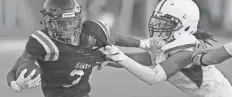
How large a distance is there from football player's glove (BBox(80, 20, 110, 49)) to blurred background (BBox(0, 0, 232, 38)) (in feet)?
8.64

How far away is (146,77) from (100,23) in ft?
1.31

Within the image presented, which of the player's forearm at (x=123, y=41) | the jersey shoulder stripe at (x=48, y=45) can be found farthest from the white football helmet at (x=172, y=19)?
the jersey shoulder stripe at (x=48, y=45)

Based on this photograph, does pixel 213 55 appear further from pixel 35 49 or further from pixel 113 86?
pixel 113 86

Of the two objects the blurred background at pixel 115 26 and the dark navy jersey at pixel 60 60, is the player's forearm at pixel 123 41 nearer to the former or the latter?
the dark navy jersey at pixel 60 60

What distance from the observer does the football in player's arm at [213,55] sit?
235 centimetres

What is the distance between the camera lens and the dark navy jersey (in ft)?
8.36

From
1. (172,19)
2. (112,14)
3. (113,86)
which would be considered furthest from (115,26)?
(172,19)

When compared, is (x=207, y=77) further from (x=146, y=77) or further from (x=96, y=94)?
(x=96, y=94)

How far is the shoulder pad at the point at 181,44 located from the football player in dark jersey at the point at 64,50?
29 centimetres

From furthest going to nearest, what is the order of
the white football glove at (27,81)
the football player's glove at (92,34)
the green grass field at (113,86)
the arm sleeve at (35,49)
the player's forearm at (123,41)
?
the green grass field at (113,86)
the player's forearm at (123,41)
the football player's glove at (92,34)
the arm sleeve at (35,49)
the white football glove at (27,81)

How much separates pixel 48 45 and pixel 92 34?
0.22 meters

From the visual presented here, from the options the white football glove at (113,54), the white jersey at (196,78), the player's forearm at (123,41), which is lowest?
the white jersey at (196,78)

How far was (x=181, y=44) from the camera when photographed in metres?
2.61

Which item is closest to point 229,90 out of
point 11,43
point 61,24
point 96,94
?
point 61,24
